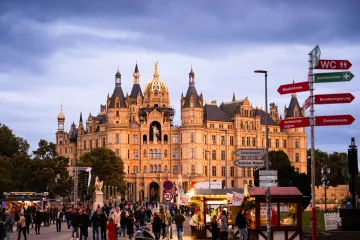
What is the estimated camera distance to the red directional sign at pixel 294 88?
24875mm

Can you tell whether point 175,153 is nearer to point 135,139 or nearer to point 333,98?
point 135,139

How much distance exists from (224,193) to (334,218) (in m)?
6.26

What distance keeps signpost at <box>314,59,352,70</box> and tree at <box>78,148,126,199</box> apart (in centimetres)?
10145

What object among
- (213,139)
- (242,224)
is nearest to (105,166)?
(213,139)

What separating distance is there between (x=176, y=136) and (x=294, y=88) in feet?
405

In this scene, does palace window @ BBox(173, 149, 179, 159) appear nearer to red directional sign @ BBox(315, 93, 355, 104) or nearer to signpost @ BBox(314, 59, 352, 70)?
signpost @ BBox(314, 59, 352, 70)

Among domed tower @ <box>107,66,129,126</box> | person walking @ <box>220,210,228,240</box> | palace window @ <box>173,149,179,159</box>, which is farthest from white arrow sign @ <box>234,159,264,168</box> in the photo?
domed tower @ <box>107,66,129,126</box>

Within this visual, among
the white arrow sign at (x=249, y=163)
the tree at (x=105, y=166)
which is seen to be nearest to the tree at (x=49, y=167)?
the tree at (x=105, y=166)

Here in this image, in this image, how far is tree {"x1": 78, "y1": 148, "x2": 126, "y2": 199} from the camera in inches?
4956

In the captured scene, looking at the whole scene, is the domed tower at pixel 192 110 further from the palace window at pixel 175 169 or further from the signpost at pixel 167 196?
the signpost at pixel 167 196

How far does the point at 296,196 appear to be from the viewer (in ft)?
102

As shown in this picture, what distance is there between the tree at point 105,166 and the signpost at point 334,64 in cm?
10145

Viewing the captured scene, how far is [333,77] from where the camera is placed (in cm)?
2417

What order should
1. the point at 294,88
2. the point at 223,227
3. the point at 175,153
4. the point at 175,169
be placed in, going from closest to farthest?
the point at 294,88 → the point at 223,227 → the point at 175,169 → the point at 175,153
